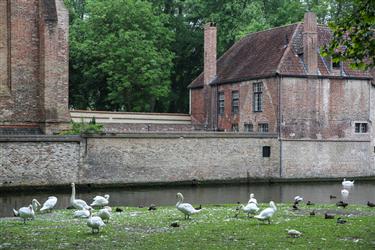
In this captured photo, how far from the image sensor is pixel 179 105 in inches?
2130

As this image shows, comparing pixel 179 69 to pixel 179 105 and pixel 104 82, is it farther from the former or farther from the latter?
pixel 104 82

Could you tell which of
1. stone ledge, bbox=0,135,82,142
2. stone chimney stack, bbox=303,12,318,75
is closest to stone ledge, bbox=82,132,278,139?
stone ledge, bbox=0,135,82,142

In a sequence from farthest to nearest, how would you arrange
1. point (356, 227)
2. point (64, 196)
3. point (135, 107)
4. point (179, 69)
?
point (179, 69), point (135, 107), point (64, 196), point (356, 227)

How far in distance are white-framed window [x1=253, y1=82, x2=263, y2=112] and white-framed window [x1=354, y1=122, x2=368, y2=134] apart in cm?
609

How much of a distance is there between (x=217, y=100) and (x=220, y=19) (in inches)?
310

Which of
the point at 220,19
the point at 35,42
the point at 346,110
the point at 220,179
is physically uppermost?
the point at 220,19

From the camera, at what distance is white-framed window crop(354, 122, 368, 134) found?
38688 mm

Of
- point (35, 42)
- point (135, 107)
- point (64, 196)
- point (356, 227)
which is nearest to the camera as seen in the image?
point (356, 227)

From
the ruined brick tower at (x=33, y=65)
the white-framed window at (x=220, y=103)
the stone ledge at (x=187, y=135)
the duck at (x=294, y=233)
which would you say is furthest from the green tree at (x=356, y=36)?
the white-framed window at (x=220, y=103)

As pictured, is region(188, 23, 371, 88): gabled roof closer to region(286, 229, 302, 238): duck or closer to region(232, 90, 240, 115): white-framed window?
region(232, 90, 240, 115): white-framed window

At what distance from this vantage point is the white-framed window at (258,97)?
3869 cm

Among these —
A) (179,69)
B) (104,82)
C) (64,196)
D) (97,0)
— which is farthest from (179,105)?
(64,196)

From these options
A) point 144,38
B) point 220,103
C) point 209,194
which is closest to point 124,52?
point 144,38

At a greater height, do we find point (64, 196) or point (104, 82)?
point (104, 82)
